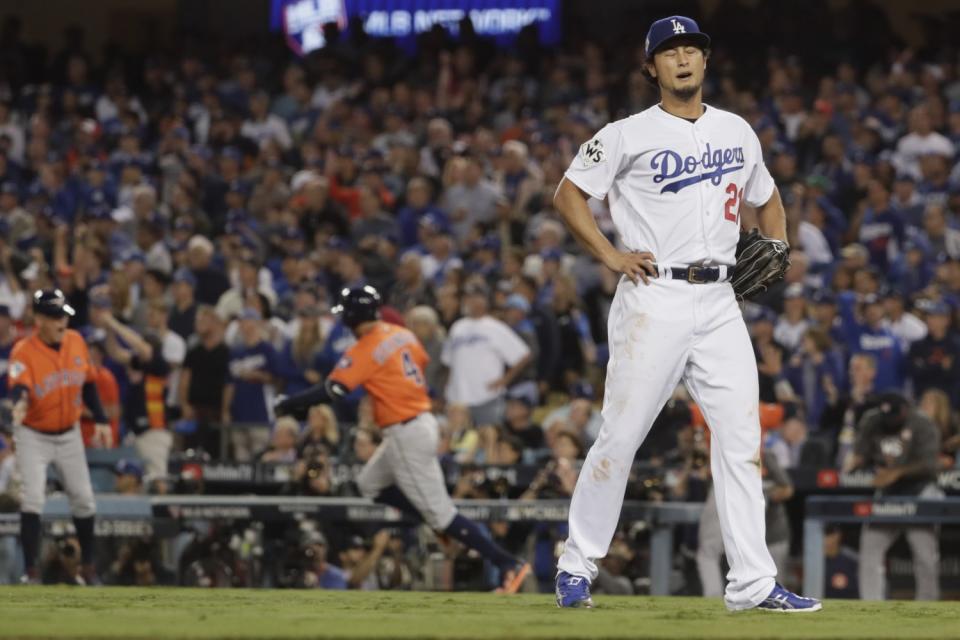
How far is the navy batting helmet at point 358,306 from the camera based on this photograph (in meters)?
10.4

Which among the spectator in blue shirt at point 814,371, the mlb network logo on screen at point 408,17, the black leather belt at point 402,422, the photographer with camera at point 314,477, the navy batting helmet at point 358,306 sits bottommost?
the photographer with camera at point 314,477

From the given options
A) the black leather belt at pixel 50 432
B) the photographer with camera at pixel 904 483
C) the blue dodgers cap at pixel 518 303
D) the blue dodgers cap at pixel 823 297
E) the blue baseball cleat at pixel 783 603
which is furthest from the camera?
the blue dodgers cap at pixel 518 303

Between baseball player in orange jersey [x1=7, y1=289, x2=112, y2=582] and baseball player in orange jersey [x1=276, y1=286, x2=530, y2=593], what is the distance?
1596 mm

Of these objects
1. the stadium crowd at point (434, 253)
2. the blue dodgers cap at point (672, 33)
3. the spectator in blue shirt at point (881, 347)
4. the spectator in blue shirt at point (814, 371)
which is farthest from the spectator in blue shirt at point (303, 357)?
the blue dodgers cap at point (672, 33)

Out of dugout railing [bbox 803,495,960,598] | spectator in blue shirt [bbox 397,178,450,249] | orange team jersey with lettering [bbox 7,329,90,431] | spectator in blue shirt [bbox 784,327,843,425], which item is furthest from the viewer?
spectator in blue shirt [bbox 397,178,450,249]

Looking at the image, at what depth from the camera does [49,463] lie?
35.9 feet

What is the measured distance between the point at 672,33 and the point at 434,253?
948 centimetres

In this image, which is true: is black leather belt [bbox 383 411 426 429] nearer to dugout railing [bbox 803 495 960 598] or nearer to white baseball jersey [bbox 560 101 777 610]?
dugout railing [bbox 803 495 960 598]

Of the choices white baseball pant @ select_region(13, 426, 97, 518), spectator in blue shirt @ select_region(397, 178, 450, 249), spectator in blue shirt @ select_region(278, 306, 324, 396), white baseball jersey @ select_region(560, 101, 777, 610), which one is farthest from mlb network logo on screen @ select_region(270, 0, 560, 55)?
white baseball jersey @ select_region(560, 101, 777, 610)

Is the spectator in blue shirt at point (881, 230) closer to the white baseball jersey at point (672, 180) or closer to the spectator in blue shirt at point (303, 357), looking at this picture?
the spectator in blue shirt at point (303, 357)

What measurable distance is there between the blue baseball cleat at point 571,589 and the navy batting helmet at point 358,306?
3.96 meters

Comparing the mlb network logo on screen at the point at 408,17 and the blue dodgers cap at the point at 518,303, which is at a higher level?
the mlb network logo on screen at the point at 408,17

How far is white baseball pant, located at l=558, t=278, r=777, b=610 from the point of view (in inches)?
254

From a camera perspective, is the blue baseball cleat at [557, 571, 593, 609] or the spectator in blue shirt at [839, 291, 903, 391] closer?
the blue baseball cleat at [557, 571, 593, 609]
